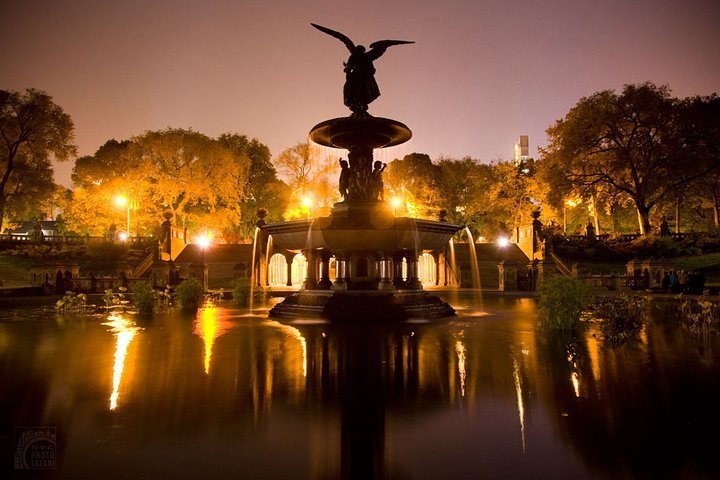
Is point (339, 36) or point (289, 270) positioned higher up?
point (339, 36)

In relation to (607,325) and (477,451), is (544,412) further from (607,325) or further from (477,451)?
(607,325)

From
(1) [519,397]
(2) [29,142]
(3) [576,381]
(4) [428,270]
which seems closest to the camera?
(1) [519,397]

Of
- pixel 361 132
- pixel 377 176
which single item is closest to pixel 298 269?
pixel 377 176

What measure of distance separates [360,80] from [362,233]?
15.7ft

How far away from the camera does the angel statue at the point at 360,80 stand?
1384cm

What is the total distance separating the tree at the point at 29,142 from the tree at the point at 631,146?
40742mm

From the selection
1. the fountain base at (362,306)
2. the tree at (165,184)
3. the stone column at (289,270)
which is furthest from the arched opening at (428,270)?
the tree at (165,184)

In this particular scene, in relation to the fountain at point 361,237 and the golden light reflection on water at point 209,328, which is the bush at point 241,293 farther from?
the fountain at point 361,237

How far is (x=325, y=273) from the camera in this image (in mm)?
13398

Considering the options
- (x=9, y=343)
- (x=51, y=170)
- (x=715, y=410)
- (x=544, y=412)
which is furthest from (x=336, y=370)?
(x=51, y=170)

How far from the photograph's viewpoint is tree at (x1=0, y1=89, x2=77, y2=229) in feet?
121

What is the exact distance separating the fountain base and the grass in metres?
28.4

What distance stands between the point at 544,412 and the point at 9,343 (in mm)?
8622

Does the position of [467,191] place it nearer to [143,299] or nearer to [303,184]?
[303,184]
